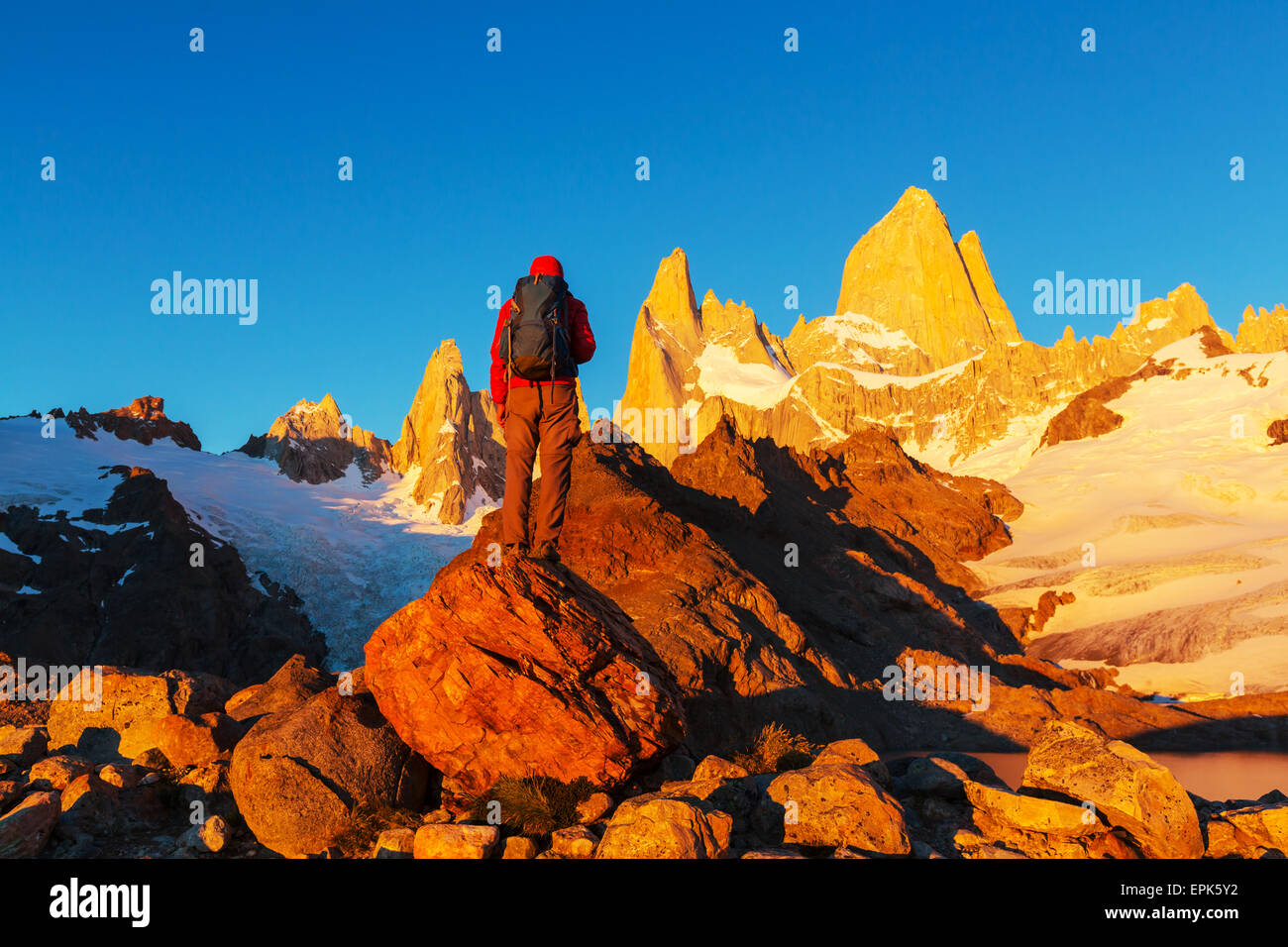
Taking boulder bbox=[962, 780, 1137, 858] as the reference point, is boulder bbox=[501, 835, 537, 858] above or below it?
above

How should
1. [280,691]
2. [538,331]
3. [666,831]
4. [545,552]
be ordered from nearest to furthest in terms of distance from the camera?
[666,831] → [538,331] → [545,552] → [280,691]

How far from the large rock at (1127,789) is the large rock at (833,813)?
2.52 metres

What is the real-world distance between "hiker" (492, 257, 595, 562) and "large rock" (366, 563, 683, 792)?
0.80m

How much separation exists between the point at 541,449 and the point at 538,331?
65.1 inches

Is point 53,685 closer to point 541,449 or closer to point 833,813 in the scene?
point 541,449

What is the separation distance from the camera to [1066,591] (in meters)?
100

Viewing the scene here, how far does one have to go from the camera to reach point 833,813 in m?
9.79

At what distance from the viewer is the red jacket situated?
11.3 metres

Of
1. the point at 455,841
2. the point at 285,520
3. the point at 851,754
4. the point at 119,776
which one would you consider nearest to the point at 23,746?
the point at 119,776

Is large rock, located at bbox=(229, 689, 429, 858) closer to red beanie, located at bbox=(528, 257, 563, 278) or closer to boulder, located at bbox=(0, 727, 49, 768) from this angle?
boulder, located at bbox=(0, 727, 49, 768)

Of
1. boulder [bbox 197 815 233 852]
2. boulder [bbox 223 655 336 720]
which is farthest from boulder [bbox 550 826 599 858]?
boulder [bbox 223 655 336 720]
